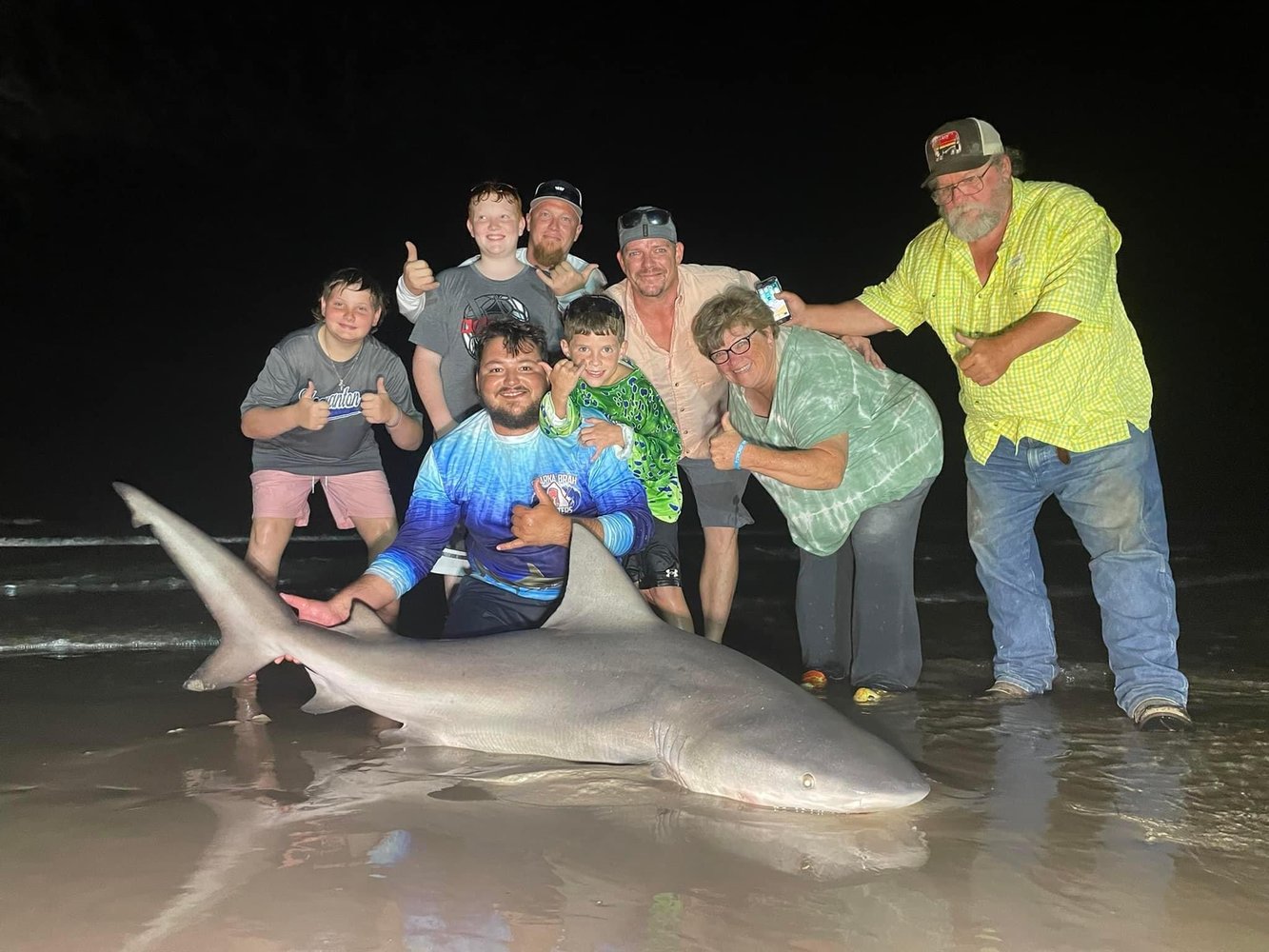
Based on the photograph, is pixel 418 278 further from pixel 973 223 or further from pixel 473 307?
pixel 973 223

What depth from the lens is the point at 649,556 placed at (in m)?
5.13

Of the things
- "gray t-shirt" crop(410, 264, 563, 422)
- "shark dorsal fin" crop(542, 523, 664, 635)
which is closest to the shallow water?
"shark dorsal fin" crop(542, 523, 664, 635)

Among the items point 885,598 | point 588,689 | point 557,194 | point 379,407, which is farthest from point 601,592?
point 557,194

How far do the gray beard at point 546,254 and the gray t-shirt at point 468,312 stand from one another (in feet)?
0.31

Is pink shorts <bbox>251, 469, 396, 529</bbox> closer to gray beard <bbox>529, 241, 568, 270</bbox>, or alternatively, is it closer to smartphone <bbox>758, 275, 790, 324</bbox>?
gray beard <bbox>529, 241, 568, 270</bbox>

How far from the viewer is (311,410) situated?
5094 mm

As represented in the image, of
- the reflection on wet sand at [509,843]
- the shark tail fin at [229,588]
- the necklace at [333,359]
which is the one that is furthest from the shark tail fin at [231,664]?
the necklace at [333,359]

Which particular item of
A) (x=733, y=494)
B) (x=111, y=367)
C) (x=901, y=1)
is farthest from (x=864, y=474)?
(x=901, y=1)

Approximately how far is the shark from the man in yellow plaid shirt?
5.43 feet

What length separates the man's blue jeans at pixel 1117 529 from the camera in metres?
4.48

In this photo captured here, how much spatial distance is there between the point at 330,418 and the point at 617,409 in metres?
1.64

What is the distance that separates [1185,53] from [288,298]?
33.4 metres

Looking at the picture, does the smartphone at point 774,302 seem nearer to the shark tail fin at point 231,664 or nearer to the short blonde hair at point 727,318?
the short blonde hair at point 727,318

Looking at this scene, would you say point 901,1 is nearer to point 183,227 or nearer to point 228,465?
point 183,227
